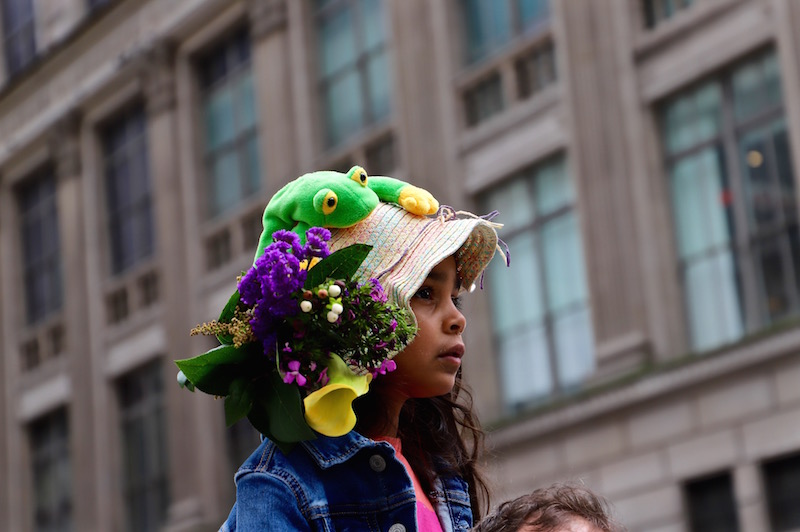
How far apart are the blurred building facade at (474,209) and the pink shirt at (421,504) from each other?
7.40 metres

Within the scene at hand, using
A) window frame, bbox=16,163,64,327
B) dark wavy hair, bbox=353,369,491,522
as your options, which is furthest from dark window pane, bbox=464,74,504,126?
dark wavy hair, bbox=353,369,491,522

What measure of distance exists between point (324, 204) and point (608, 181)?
16421 millimetres

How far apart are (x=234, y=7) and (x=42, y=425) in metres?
10.1

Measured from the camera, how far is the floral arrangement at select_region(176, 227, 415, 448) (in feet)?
13.1

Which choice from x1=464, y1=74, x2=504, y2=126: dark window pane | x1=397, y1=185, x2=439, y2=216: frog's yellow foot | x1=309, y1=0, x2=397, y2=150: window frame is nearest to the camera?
x1=397, y1=185, x2=439, y2=216: frog's yellow foot

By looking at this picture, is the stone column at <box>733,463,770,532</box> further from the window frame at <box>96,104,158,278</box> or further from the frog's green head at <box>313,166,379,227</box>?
the window frame at <box>96,104,158,278</box>

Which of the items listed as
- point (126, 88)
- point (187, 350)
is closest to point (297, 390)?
point (187, 350)

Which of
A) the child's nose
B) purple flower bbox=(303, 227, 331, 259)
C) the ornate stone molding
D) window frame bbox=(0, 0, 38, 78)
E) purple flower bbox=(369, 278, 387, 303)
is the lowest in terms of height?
the child's nose

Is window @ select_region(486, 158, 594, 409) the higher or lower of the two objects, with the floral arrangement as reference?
higher

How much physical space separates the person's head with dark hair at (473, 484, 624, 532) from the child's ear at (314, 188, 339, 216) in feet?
3.15

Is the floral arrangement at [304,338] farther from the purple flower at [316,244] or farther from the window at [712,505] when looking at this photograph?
the window at [712,505]

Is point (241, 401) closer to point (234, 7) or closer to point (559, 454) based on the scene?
point (559, 454)

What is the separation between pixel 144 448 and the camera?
3119 centimetres

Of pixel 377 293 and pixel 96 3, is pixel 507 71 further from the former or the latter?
pixel 377 293
